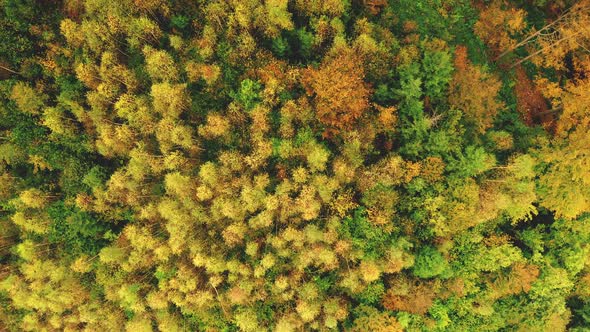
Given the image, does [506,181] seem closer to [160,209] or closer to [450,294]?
[450,294]

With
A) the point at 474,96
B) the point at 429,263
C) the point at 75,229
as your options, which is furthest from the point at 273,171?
the point at 75,229

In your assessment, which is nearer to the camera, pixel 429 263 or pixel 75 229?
pixel 429 263

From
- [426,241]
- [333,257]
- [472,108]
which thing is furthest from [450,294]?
[472,108]

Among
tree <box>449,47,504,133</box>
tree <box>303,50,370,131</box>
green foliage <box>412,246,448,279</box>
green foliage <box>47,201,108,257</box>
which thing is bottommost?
green foliage <box>47,201,108,257</box>

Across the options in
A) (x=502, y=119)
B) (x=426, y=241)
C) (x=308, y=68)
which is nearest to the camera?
(x=308, y=68)

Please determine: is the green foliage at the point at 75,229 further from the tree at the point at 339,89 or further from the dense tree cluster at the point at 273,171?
the tree at the point at 339,89

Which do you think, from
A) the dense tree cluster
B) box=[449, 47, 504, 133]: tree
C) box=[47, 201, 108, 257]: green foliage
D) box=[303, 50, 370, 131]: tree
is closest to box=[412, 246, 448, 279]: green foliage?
the dense tree cluster

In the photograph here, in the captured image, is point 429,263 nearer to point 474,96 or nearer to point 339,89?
point 474,96

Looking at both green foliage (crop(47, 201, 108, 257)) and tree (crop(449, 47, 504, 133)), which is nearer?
tree (crop(449, 47, 504, 133))

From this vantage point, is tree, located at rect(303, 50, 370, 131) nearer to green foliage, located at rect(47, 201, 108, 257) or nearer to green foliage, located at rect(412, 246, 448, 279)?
green foliage, located at rect(412, 246, 448, 279)
